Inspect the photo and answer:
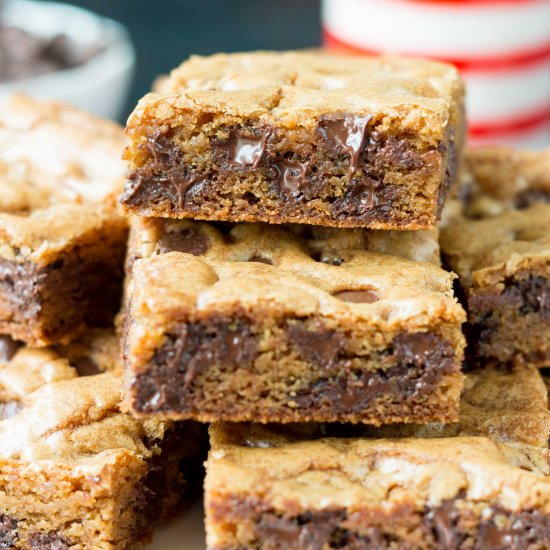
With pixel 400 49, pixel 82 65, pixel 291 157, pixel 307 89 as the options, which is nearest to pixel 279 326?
pixel 291 157

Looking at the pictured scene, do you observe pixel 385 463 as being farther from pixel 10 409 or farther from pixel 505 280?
pixel 10 409

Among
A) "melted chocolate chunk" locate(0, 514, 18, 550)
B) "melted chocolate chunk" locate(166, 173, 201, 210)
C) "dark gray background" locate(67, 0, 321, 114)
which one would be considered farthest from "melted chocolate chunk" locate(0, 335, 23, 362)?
"dark gray background" locate(67, 0, 321, 114)

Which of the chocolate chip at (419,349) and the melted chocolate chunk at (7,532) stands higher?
the chocolate chip at (419,349)

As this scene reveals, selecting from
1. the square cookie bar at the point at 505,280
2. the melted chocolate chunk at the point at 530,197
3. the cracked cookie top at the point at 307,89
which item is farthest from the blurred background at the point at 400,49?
the square cookie bar at the point at 505,280

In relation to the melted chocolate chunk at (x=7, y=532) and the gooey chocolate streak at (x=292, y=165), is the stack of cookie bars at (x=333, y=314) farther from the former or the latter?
the melted chocolate chunk at (x=7, y=532)

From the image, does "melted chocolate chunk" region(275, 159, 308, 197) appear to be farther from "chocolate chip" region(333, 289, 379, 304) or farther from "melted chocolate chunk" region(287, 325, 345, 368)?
"melted chocolate chunk" region(287, 325, 345, 368)

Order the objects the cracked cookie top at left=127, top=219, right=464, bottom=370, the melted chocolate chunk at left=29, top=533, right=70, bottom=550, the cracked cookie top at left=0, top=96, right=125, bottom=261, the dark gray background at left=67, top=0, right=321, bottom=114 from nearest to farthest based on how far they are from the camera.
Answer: the cracked cookie top at left=127, top=219, right=464, bottom=370 < the melted chocolate chunk at left=29, top=533, right=70, bottom=550 < the cracked cookie top at left=0, top=96, right=125, bottom=261 < the dark gray background at left=67, top=0, right=321, bottom=114
